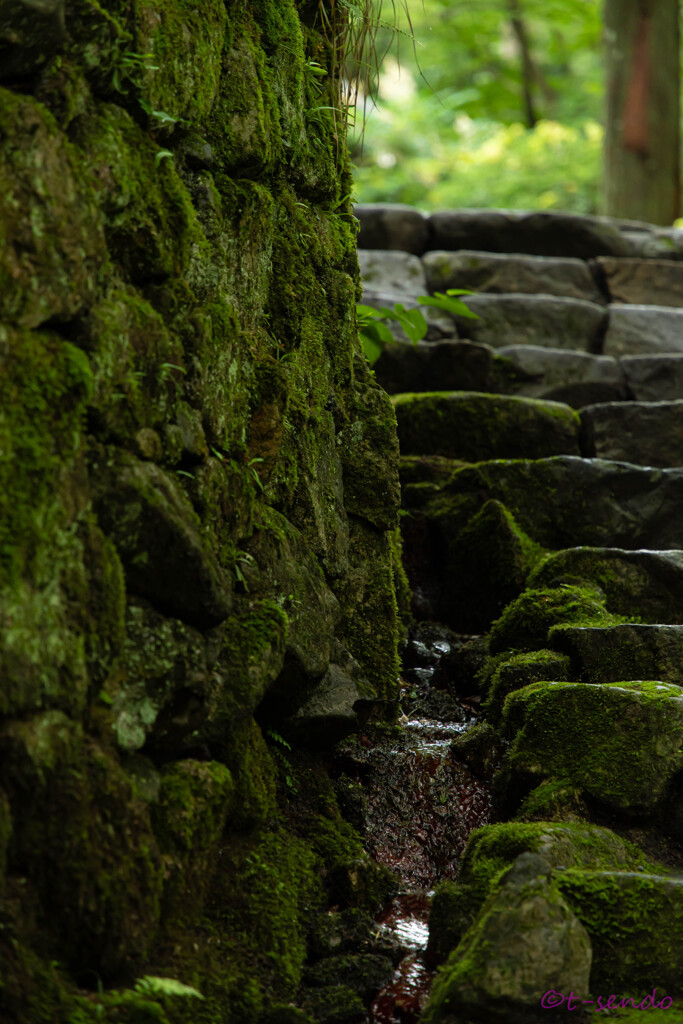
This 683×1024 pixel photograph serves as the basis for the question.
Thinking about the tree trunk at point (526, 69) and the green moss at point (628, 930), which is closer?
the green moss at point (628, 930)

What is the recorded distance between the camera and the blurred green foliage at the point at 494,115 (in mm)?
16406

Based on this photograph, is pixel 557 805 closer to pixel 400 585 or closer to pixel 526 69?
pixel 400 585

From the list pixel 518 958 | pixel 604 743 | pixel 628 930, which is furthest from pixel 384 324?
pixel 518 958

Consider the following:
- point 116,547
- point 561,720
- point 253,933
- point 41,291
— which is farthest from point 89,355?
point 561,720

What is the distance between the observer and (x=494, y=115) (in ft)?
64.3

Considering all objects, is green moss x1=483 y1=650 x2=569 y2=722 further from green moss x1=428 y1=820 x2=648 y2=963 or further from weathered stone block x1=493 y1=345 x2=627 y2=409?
weathered stone block x1=493 y1=345 x2=627 y2=409

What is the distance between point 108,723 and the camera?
2275 mm

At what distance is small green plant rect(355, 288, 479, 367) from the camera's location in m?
5.33

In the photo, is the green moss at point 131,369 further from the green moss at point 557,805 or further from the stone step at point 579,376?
the stone step at point 579,376

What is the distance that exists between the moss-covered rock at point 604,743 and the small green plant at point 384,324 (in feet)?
7.50

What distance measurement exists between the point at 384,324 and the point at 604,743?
3.05 m

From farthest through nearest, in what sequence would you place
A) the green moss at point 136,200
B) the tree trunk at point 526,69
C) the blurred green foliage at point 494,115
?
the tree trunk at point 526,69, the blurred green foliage at point 494,115, the green moss at point 136,200

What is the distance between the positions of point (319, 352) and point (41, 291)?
1.90 m

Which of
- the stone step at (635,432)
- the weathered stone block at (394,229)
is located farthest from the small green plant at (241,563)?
the weathered stone block at (394,229)
